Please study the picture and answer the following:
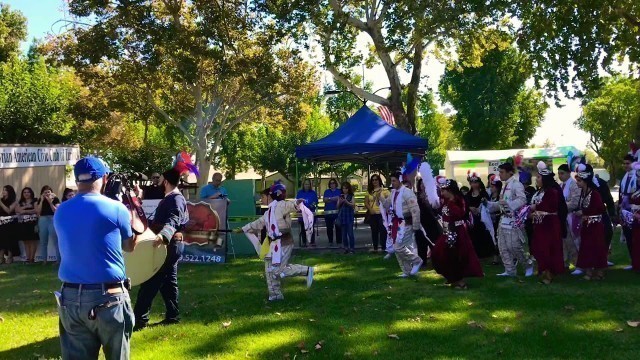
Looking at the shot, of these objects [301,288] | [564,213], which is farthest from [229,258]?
[564,213]

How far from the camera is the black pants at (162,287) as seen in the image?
669 cm

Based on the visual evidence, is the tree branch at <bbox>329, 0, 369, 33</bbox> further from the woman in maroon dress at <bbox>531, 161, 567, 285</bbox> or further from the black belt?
the black belt

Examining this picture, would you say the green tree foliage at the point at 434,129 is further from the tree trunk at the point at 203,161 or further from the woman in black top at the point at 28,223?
the woman in black top at the point at 28,223

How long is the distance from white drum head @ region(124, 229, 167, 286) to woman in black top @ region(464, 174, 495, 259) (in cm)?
629

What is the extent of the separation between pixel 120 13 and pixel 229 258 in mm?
11774

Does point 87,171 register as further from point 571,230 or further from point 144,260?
point 571,230

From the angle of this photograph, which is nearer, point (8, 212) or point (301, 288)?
point (301, 288)

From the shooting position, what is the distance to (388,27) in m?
17.3

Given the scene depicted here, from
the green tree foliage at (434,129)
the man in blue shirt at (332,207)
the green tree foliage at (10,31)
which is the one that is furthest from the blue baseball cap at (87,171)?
the green tree foliage at (434,129)

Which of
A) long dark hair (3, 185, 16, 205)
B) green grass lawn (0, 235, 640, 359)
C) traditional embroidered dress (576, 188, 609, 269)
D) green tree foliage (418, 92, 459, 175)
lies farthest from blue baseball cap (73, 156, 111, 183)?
green tree foliage (418, 92, 459, 175)

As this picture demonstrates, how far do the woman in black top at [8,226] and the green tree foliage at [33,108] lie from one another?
1350cm

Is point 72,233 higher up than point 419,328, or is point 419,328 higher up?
point 72,233

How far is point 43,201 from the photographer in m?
12.9

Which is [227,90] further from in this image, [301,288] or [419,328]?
[419,328]
